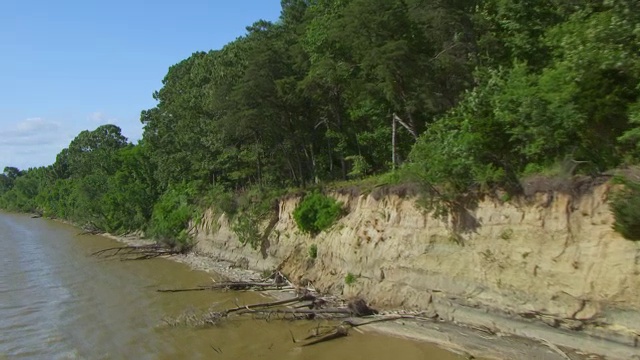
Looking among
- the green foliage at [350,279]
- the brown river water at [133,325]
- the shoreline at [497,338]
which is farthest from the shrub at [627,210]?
the green foliage at [350,279]

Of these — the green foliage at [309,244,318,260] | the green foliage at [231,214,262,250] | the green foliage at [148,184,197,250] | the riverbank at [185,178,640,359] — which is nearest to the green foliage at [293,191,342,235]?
the green foliage at [309,244,318,260]

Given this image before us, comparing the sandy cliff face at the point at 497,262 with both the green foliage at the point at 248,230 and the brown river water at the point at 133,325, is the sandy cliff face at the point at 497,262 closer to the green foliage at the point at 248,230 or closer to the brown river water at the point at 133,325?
the brown river water at the point at 133,325

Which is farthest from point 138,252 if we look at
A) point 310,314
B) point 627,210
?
point 627,210

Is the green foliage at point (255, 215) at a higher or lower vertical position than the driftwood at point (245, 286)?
higher

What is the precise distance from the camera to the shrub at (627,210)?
1194 cm

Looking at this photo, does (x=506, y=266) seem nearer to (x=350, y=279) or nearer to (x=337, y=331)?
(x=337, y=331)

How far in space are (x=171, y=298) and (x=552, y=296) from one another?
15.9 m

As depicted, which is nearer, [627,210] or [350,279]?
[627,210]

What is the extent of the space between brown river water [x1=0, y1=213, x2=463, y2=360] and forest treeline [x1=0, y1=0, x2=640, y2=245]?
18.8ft

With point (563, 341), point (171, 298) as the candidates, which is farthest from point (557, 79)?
point (171, 298)

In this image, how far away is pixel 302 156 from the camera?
123 feet

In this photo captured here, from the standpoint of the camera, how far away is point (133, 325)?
18953 mm

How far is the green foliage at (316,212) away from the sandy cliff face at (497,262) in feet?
1.86

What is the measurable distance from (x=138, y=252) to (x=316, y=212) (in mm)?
17694
